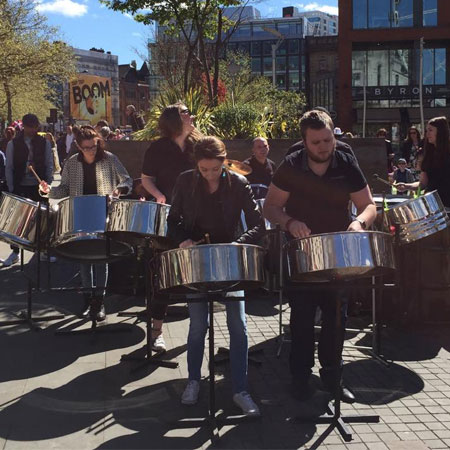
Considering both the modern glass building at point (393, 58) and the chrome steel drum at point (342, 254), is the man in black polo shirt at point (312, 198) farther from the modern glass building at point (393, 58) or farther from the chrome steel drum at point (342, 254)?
the modern glass building at point (393, 58)

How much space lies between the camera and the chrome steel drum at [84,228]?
442cm

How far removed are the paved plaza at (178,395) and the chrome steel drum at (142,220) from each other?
88 cm

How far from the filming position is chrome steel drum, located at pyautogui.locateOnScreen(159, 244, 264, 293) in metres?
3.09

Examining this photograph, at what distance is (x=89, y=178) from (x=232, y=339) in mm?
2265

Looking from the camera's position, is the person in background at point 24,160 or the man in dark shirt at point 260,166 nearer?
the man in dark shirt at point 260,166

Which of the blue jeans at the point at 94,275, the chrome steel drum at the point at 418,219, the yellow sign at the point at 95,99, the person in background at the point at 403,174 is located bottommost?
the blue jeans at the point at 94,275

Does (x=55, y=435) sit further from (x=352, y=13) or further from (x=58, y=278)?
(x=352, y=13)

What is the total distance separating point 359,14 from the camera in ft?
125

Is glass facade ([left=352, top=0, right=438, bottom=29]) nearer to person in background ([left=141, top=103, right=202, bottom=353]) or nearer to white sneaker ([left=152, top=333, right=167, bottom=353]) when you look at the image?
person in background ([left=141, top=103, right=202, bottom=353])

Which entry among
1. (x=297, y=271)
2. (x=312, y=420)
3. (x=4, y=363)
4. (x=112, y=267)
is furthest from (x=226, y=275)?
(x=112, y=267)

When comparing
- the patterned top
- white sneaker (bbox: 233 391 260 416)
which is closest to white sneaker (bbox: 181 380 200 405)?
white sneaker (bbox: 233 391 260 416)

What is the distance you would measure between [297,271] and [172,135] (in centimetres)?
180

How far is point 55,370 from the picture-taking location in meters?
4.26

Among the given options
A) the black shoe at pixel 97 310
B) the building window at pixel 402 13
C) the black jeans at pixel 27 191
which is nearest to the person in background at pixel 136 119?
the black jeans at pixel 27 191
